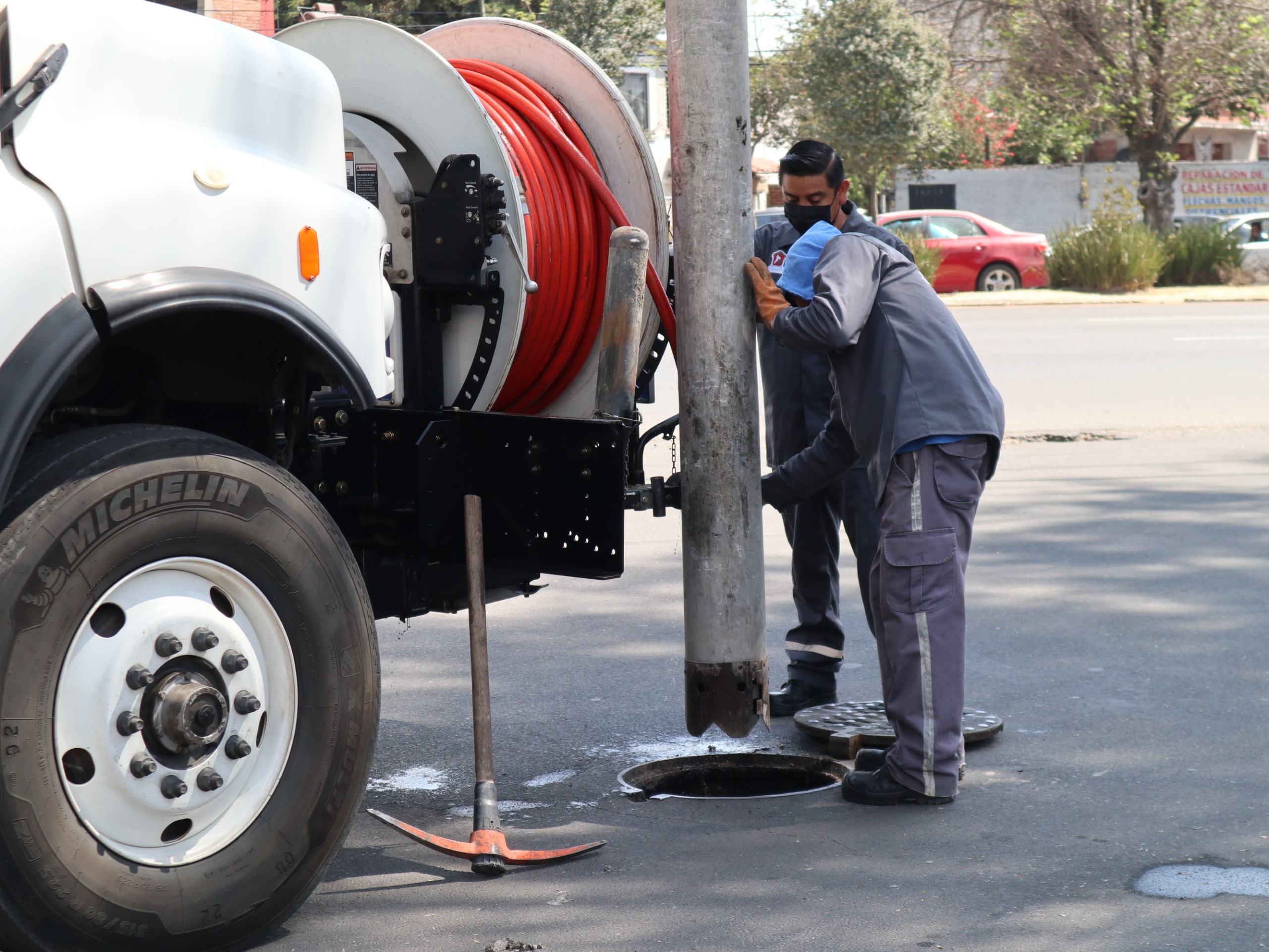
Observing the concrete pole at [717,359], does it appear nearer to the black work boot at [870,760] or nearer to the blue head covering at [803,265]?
the blue head covering at [803,265]

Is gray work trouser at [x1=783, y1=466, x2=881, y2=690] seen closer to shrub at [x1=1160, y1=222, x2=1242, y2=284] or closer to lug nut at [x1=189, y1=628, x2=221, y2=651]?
lug nut at [x1=189, y1=628, x2=221, y2=651]

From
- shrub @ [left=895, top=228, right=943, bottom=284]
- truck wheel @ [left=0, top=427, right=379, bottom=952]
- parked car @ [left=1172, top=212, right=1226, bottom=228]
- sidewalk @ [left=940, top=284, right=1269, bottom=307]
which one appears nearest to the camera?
truck wheel @ [left=0, top=427, right=379, bottom=952]

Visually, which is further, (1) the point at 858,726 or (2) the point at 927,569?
(1) the point at 858,726

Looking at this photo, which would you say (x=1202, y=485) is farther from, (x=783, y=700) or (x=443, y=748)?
(x=443, y=748)

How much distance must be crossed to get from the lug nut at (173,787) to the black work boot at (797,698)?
8.68ft

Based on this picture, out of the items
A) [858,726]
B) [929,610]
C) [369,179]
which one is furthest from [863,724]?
[369,179]

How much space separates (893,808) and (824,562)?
1.32 m

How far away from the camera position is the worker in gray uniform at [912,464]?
4238mm

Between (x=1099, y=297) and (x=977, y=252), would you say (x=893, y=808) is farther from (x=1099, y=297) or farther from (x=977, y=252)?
(x=977, y=252)

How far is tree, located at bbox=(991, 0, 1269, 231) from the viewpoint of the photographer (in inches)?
1056

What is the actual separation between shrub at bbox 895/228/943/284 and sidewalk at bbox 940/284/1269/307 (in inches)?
18.1

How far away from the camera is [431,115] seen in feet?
13.5

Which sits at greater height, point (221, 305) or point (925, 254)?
point (925, 254)

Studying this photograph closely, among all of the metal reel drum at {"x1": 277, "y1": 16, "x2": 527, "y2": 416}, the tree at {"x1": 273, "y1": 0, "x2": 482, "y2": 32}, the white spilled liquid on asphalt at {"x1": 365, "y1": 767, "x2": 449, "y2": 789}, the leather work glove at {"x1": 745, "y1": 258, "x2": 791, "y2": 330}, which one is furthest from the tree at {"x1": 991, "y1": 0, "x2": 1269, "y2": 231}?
the white spilled liquid on asphalt at {"x1": 365, "y1": 767, "x2": 449, "y2": 789}
